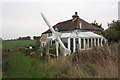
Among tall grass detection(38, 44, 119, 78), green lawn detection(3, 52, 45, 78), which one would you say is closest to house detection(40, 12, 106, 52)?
green lawn detection(3, 52, 45, 78)

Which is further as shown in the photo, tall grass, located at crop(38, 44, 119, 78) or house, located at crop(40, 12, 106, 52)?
house, located at crop(40, 12, 106, 52)

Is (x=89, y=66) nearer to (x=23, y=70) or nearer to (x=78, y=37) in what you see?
(x=23, y=70)

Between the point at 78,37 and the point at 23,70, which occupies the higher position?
the point at 78,37

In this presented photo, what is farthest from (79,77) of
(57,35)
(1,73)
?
(57,35)

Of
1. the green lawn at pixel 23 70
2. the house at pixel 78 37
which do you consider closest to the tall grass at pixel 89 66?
the green lawn at pixel 23 70

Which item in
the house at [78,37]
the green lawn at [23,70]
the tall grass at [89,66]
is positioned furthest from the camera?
the house at [78,37]

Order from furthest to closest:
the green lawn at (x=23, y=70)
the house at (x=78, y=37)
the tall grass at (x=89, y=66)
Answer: the house at (x=78, y=37), the green lawn at (x=23, y=70), the tall grass at (x=89, y=66)

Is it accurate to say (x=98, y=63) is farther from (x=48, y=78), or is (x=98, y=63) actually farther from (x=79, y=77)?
(x=48, y=78)

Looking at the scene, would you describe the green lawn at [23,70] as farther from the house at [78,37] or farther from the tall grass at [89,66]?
the house at [78,37]

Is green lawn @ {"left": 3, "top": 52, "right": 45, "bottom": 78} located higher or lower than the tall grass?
lower

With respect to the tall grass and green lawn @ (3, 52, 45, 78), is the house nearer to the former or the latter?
green lawn @ (3, 52, 45, 78)

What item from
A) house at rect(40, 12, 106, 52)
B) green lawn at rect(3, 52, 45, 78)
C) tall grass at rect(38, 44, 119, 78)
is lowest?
green lawn at rect(3, 52, 45, 78)

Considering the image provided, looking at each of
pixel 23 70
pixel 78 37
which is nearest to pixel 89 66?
pixel 23 70

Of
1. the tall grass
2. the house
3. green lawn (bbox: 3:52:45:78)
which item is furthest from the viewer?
the house
